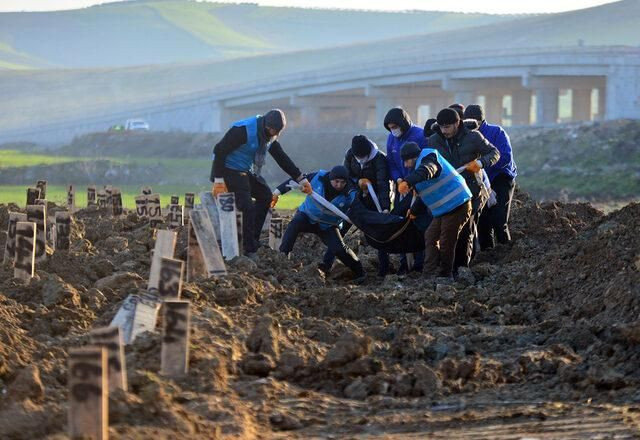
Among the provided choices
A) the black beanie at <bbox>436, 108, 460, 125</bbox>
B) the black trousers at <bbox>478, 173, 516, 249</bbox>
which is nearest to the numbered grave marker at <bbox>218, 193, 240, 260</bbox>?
the black beanie at <bbox>436, 108, 460, 125</bbox>

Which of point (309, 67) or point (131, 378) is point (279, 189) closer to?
point (131, 378)

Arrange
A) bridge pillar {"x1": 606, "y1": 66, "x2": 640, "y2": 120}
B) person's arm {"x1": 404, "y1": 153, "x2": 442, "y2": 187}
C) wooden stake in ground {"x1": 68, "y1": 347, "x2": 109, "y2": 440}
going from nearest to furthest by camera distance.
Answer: wooden stake in ground {"x1": 68, "y1": 347, "x2": 109, "y2": 440}
person's arm {"x1": 404, "y1": 153, "x2": 442, "y2": 187}
bridge pillar {"x1": 606, "y1": 66, "x2": 640, "y2": 120}

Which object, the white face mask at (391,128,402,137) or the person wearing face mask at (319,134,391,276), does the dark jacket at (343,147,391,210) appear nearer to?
the person wearing face mask at (319,134,391,276)

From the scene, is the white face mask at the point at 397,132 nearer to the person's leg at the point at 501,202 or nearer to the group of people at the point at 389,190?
the group of people at the point at 389,190

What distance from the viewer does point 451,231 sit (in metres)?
13.7

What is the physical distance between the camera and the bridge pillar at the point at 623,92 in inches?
2196

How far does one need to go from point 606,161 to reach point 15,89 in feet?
285

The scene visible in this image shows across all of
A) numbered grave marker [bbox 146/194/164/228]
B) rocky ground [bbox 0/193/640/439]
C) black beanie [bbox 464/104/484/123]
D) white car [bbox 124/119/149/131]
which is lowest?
rocky ground [bbox 0/193/640/439]

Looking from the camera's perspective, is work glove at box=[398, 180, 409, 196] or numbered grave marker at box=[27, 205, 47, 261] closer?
numbered grave marker at box=[27, 205, 47, 261]

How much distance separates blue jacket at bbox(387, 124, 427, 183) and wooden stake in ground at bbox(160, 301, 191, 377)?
683cm

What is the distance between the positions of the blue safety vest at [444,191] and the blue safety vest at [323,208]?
930mm

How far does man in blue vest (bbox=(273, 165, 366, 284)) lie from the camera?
14.2 meters

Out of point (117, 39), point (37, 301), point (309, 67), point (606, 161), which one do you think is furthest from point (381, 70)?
point (117, 39)

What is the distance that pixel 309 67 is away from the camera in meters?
116
